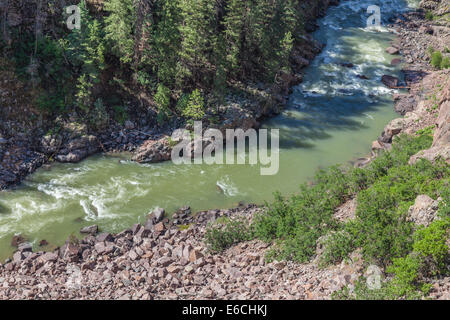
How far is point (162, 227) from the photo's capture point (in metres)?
22.1

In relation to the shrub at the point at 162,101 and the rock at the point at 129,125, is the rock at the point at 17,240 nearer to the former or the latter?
the rock at the point at 129,125

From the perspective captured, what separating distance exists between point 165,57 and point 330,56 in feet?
73.9

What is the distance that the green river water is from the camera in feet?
75.9

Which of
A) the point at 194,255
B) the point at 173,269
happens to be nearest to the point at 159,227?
the point at 194,255

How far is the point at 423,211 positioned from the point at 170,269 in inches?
441

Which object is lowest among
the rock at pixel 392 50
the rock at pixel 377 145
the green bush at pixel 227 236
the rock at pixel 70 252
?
the rock at pixel 70 252

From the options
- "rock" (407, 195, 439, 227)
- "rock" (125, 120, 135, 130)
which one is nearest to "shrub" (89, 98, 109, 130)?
"rock" (125, 120, 135, 130)

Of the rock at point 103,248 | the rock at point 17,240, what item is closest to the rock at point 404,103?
the rock at point 103,248

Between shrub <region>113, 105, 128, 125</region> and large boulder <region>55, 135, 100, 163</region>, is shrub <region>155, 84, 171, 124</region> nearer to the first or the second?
shrub <region>113, 105, 128, 125</region>

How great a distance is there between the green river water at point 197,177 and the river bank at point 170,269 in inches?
62.6

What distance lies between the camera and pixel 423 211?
14.9 m

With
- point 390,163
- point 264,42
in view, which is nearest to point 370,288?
point 390,163

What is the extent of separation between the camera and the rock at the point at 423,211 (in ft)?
47.8
